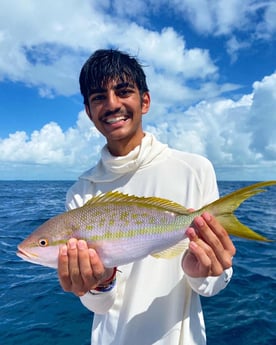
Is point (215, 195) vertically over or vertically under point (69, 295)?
over

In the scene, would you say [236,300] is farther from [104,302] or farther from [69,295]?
[104,302]

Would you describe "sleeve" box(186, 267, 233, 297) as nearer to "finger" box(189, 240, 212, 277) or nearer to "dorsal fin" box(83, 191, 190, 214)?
"finger" box(189, 240, 212, 277)

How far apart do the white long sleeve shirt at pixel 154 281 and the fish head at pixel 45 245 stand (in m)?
0.56

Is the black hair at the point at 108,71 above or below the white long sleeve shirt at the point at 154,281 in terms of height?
above

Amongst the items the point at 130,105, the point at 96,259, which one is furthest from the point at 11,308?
the point at 130,105

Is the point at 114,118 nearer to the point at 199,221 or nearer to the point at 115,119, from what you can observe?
the point at 115,119

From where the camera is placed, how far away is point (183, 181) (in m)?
3.32

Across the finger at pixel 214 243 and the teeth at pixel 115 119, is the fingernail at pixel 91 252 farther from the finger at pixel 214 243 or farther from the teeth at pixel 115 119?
the teeth at pixel 115 119

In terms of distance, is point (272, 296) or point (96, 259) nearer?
point (96, 259)

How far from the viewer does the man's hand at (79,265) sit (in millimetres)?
2701

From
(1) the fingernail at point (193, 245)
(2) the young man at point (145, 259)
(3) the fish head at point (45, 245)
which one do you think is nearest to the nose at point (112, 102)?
(2) the young man at point (145, 259)

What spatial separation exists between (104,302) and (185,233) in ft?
3.36

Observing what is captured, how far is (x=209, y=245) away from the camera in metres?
2.60

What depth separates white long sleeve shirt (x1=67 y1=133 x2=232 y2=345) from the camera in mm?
2945
